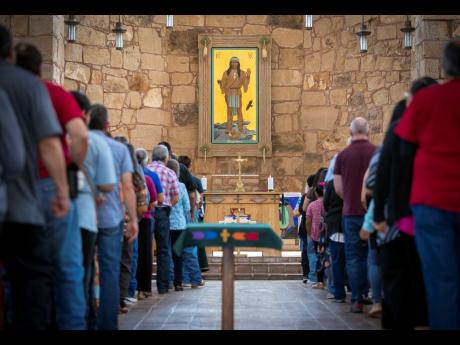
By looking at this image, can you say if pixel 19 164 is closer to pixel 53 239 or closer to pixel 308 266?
pixel 53 239

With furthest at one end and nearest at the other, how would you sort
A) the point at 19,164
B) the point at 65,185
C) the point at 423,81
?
1. the point at 423,81
2. the point at 65,185
3. the point at 19,164

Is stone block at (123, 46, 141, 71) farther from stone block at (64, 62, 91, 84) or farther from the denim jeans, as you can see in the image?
the denim jeans

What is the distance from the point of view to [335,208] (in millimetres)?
8172

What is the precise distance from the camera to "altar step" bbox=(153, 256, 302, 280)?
13375 millimetres

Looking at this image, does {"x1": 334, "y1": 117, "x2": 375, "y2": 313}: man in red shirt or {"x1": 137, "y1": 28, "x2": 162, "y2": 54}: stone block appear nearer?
{"x1": 334, "y1": 117, "x2": 375, "y2": 313}: man in red shirt

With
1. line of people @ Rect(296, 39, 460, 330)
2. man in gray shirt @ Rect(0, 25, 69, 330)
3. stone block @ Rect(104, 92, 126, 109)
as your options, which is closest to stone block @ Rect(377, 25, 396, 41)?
stone block @ Rect(104, 92, 126, 109)

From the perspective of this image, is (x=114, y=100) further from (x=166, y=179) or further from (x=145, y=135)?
(x=166, y=179)

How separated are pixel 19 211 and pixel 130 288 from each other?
184 inches

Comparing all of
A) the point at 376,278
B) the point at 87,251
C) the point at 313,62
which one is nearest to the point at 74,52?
the point at 313,62

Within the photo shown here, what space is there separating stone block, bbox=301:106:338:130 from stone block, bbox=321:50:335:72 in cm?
79

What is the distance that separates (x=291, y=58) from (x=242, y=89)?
1.17 metres

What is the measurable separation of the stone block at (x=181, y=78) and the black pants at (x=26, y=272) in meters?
14.4
